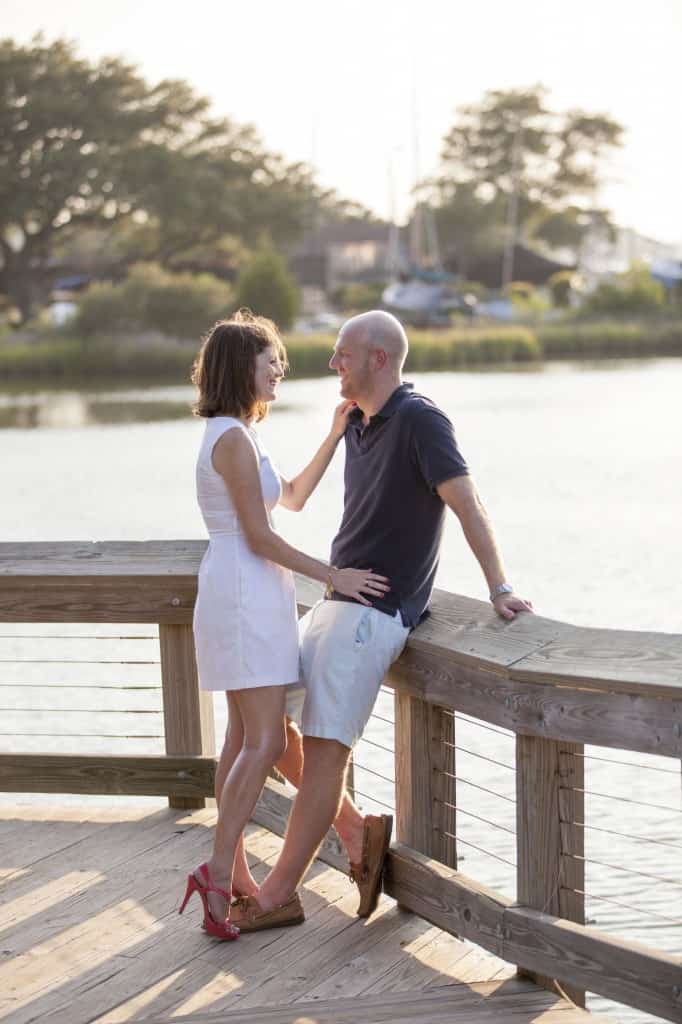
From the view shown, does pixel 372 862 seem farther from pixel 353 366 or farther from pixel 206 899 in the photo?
pixel 353 366

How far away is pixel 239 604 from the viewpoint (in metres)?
3.38

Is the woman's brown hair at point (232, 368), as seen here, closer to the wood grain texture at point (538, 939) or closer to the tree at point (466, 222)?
the wood grain texture at point (538, 939)

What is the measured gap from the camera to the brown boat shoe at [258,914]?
3.51 meters

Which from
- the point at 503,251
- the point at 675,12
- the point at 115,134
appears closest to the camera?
the point at 115,134

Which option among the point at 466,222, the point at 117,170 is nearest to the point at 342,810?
the point at 117,170

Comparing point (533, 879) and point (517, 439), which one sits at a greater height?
point (533, 879)

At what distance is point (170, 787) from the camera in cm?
430

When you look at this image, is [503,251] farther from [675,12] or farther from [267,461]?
[267,461]

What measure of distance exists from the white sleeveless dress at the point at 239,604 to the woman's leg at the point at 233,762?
0.15m

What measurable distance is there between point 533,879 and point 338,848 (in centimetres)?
79

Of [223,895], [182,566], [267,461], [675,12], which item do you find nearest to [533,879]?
[223,895]

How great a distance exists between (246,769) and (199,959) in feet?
1.41

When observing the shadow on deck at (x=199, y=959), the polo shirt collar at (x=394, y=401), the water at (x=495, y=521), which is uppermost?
the polo shirt collar at (x=394, y=401)

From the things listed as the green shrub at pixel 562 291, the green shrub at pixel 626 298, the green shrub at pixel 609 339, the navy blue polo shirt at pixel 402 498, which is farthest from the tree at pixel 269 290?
the navy blue polo shirt at pixel 402 498
